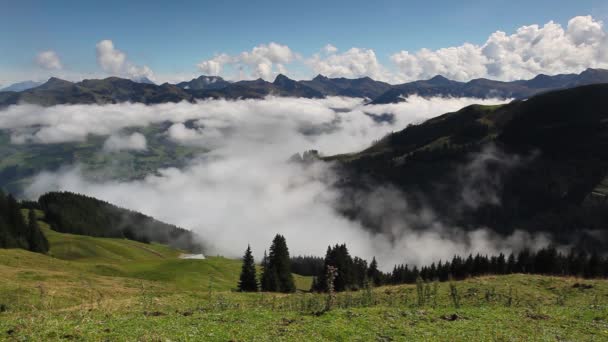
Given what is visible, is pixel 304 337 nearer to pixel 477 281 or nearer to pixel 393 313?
pixel 393 313

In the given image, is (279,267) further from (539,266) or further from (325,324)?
(539,266)

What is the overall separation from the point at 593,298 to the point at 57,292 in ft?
210

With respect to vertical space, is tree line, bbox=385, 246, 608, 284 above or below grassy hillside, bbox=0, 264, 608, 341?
below

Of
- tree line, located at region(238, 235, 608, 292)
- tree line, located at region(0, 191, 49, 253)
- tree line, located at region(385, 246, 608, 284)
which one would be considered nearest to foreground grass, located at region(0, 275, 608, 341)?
tree line, located at region(238, 235, 608, 292)

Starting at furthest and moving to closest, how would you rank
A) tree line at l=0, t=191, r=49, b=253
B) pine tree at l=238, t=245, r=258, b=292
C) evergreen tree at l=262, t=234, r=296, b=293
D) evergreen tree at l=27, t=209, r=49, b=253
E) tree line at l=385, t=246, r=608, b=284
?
evergreen tree at l=27, t=209, r=49, b=253 < tree line at l=0, t=191, r=49, b=253 < tree line at l=385, t=246, r=608, b=284 < pine tree at l=238, t=245, r=258, b=292 < evergreen tree at l=262, t=234, r=296, b=293

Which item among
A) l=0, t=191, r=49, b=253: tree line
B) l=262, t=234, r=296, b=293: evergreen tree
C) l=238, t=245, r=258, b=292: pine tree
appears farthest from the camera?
l=0, t=191, r=49, b=253: tree line

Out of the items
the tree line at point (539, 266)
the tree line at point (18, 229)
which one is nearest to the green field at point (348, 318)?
the tree line at point (539, 266)

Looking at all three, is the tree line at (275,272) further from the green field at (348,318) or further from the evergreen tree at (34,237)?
the evergreen tree at (34,237)

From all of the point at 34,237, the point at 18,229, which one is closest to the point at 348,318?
the point at 18,229

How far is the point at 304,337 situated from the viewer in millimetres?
21578

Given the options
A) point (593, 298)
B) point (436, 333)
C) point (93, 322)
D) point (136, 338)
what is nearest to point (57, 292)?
point (93, 322)

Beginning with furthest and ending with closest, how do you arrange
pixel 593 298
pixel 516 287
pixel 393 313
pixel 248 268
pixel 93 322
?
pixel 248 268 → pixel 516 287 → pixel 593 298 → pixel 393 313 → pixel 93 322

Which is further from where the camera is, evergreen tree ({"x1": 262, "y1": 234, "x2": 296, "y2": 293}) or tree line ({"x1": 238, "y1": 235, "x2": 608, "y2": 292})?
tree line ({"x1": 238, "y1": 235, "x2": 608, "y2": 292})

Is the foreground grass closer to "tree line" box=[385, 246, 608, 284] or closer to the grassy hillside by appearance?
the grassy hillside
